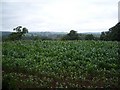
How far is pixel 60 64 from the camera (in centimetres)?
Result: 2134

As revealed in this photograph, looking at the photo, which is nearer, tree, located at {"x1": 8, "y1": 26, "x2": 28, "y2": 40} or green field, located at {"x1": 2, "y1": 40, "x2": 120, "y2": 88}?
green field, located at {"x1": 2, "y1": 40, "x2": 120, "y2": 88}

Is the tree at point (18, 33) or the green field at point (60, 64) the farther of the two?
the tree at point (18, 33)

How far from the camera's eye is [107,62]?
75.3 feet

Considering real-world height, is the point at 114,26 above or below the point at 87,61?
above

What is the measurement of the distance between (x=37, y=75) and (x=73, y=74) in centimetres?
223

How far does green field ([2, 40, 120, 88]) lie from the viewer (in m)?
16.7

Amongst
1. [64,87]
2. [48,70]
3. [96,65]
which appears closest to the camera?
[64,87]

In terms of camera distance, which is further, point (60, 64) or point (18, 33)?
point (18, 33)

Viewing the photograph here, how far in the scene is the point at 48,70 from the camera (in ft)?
64.4

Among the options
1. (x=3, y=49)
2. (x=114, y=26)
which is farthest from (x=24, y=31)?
(x=3, y=49)

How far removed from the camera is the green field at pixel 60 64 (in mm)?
16688

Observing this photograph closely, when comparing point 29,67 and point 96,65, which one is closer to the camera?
point 29,67

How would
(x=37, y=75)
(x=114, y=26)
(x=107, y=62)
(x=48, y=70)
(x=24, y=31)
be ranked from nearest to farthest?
(x=37, y=75) → (x=48, y=70) → (x=107, y=62) → (x=114, y=26) → (x=24, y=31)

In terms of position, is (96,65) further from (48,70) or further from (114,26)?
(114,26)
